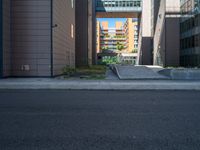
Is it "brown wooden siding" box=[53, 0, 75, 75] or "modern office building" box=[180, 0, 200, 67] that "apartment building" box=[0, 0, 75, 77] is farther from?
"modern office building" box=[180, 0, 200, 67]

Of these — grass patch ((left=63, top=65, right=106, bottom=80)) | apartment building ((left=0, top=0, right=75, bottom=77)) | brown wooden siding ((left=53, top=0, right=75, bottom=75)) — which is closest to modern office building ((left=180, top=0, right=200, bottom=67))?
grass patch ((left=63, top=65, right=106, bottom=80))

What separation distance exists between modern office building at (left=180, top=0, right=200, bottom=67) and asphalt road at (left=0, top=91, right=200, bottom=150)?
1518 inches

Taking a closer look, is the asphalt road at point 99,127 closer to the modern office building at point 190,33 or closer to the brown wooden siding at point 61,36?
the brown wooden siding at point 61,36

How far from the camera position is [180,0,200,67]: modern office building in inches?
1849

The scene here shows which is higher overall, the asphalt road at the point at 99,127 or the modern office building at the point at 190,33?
the modern office building at the point at 190,33

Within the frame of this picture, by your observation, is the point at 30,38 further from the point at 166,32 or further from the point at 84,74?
the point at 166,32

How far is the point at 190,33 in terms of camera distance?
50.3m

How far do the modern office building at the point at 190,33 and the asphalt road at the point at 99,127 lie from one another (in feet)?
126

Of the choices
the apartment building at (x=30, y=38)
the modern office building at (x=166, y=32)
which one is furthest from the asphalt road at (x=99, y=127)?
the modern office building at (x=166, y=32)

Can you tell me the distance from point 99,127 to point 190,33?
4642 cm

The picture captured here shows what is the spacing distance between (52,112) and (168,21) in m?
49.7

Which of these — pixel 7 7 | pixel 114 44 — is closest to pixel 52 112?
pixel 7 7

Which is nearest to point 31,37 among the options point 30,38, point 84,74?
point 30,38

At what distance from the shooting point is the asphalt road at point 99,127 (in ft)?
19.1
